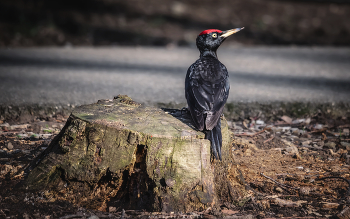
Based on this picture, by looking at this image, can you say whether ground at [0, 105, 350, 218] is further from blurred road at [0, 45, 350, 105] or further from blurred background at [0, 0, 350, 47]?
blurred background at [0, 0, 350, 47]

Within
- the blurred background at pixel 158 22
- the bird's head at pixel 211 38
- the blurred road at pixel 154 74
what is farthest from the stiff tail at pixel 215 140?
the blurred background at pixel 158 22

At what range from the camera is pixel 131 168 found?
282cm

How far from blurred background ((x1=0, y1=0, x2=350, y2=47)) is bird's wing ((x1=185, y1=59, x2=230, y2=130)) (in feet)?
24.1

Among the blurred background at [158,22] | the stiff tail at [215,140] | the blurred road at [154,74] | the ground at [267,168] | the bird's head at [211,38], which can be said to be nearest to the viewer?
the ground at [267,168]

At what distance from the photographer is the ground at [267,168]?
267 centimetres

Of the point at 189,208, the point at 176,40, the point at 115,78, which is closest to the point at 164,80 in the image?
the point at 115,78

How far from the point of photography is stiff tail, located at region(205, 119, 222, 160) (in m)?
2.80

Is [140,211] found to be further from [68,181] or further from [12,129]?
[12,129]

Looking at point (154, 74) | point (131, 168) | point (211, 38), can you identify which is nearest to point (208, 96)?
point (131, 168)

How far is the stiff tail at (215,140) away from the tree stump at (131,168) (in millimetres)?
47

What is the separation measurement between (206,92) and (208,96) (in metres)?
0.04

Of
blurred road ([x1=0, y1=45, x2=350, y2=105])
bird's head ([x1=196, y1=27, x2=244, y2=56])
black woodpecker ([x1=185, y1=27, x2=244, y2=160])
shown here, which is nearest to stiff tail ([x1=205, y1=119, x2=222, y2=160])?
black woodpecker ([x1=185, y1=27, x2=244, y2=160])

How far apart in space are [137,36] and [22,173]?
8.08 metres

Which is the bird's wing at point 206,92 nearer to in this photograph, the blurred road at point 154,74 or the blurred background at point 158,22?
the blurred road at point 154,74
